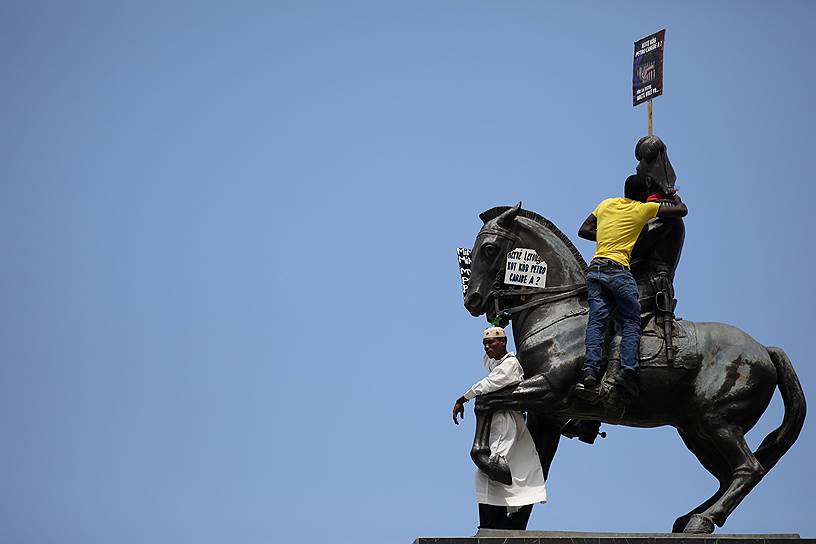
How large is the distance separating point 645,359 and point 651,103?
9.71 feet

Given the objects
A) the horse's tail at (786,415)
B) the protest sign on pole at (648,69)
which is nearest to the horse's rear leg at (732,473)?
the horse's tail at (786,415)

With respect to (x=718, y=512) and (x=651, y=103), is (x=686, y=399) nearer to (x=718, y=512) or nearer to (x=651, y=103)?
(x=718, y=512)

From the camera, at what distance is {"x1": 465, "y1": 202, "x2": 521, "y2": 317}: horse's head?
17484 millimetres

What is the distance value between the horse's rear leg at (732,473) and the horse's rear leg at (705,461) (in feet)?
0.52

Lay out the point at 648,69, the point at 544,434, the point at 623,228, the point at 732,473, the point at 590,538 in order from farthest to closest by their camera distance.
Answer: the point at 648,69 < the point at 544,434 < the point at 623,228 < the point at 732,473 < the point at 590,538

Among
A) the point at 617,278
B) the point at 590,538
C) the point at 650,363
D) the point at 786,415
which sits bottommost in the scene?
the point at 590,538

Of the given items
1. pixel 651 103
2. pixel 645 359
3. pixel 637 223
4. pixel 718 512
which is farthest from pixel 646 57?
pixel 718 512

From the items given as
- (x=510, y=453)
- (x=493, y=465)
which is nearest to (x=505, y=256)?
(x=510, y=453)

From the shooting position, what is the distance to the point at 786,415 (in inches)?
689

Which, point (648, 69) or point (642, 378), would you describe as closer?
point (642, 378)

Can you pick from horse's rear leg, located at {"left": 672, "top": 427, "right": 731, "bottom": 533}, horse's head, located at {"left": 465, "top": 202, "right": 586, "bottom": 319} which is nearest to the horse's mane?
horse's head, located at {"left": 465, "top": 202, "right": 586, "bottom": 319}

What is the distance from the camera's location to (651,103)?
59.6 feet

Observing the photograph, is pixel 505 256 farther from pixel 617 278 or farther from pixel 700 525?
pixel 700 525

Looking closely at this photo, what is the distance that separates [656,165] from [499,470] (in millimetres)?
3602
